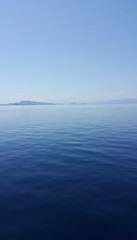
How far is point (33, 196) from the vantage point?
715 cm

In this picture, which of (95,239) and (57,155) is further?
(57,155)

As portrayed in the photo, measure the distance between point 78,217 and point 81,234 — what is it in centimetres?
77

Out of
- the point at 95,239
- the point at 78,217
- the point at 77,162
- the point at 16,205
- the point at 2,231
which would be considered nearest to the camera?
the point at 95,239

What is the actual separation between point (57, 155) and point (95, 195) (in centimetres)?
600

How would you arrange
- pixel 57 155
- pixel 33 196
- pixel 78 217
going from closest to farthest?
1. pixel 78 217
2. pixel 33 196
3. pixel 57 155

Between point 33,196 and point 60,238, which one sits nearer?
→ point 60,238

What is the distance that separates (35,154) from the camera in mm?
13266

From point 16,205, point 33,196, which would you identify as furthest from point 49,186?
point 16,205

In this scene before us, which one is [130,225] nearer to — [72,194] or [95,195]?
[95,195]

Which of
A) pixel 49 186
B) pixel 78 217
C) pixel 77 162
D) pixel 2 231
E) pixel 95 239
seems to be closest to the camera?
pixel 95 239

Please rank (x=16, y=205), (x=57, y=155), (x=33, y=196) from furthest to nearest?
1. (x=57, y=155)
2. (x=33, y=196)
3. (x=16, y=205)

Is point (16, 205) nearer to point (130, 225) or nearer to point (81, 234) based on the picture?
point (81, 234)

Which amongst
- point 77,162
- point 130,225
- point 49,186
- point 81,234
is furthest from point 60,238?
point 77,162

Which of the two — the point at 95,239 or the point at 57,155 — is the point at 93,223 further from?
the point at 57,155
